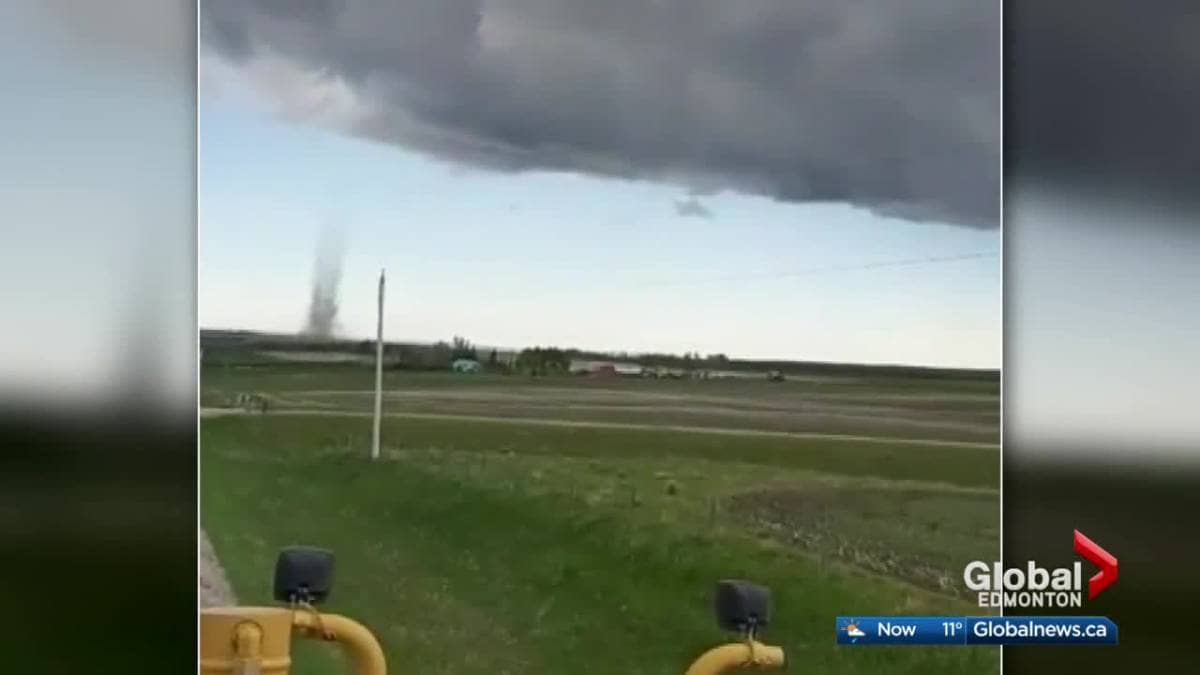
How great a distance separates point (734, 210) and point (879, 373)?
36 centimetres

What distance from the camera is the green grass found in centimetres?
188

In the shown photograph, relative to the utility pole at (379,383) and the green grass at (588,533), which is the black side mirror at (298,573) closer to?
the green grass at (588,533)

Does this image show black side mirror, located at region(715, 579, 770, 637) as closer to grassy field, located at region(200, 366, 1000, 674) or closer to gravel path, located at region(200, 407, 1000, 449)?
grassy field, located at region(200, 366, 1000, 674)

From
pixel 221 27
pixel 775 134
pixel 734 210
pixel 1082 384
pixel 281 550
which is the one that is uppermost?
pixel 221 27

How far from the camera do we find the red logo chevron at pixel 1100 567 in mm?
1946

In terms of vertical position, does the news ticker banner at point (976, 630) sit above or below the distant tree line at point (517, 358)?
below

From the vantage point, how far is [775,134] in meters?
1.91

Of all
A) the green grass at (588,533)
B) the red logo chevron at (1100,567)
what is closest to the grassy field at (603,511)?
the green grass at (588,533)

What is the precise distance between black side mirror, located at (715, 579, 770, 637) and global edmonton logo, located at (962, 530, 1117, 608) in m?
0.34

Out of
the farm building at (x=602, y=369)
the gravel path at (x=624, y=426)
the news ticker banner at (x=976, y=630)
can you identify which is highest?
the farm building at (x=602, y=369)

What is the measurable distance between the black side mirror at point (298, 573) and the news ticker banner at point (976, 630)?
0.86 m

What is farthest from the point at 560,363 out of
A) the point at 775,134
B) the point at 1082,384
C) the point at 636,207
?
the point at 1082,384

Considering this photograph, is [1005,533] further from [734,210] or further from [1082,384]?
[734,210]

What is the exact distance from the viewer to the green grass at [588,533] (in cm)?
188
